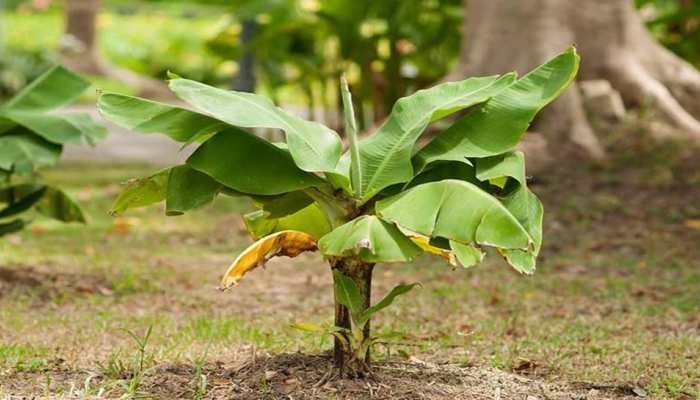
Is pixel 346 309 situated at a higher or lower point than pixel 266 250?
lower

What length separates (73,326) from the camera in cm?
587

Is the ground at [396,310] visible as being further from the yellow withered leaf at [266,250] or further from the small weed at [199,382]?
the yellow withered leaf at [266,250]

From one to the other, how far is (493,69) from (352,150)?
597cm

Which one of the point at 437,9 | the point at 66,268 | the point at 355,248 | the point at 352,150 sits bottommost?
the point at 66,268

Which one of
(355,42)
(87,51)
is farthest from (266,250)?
(87,51)

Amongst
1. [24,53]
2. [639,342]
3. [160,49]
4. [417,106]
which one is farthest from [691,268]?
[160,49]

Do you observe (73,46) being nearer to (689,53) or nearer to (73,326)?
(689,53)

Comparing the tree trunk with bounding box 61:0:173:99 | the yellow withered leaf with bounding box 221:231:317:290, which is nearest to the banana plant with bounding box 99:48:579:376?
the yellow withered leaf with bounding box 221:231:317:290

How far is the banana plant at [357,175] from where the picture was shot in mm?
3900

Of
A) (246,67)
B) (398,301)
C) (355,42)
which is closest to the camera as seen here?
(398,301)

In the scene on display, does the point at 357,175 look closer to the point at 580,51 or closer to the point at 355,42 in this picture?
the point at 580,51

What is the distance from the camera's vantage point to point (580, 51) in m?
10.2

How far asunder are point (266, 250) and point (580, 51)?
6.65 meters

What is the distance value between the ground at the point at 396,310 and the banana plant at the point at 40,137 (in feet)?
1.60
